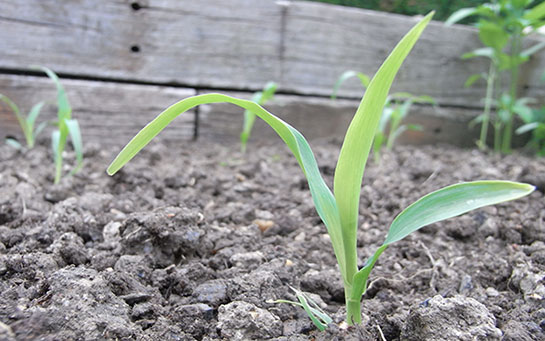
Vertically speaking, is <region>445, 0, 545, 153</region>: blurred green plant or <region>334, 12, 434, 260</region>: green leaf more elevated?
<region>445, 0, 545, 153</region>: blurred green plant

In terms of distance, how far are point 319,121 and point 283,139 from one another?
168 centimetres

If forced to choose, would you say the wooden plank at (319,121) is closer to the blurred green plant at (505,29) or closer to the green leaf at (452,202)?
the blurred green plant at (505,29)

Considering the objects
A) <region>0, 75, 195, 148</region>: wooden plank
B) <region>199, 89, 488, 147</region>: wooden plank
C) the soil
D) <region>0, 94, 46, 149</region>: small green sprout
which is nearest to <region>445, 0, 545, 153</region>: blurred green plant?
<region>199, 89, 488, 147</region>: wooden plank

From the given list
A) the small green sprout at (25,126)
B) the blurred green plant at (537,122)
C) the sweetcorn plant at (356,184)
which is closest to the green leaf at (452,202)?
the sweetcorn plant at (356,184)

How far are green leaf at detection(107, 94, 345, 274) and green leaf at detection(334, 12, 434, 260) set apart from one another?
15 millimetres

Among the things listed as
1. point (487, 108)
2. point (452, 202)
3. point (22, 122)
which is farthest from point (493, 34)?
point (22, 122)

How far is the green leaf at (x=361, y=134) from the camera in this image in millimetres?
502

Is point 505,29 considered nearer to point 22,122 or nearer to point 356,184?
point 356,184

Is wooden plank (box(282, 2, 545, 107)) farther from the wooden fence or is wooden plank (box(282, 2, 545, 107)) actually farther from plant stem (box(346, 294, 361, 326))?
plant stem (box(346, 294, 361, 326))

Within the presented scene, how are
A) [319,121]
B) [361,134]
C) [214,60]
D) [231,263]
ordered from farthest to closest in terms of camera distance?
[319,121] → [214,60] → [231,263] → [361,134]

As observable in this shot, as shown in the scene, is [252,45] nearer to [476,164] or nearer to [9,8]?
[9,8]

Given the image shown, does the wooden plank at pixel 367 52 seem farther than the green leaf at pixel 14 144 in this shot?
Yes

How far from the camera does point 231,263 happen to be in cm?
81

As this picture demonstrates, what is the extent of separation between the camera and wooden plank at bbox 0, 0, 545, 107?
1717 mm
